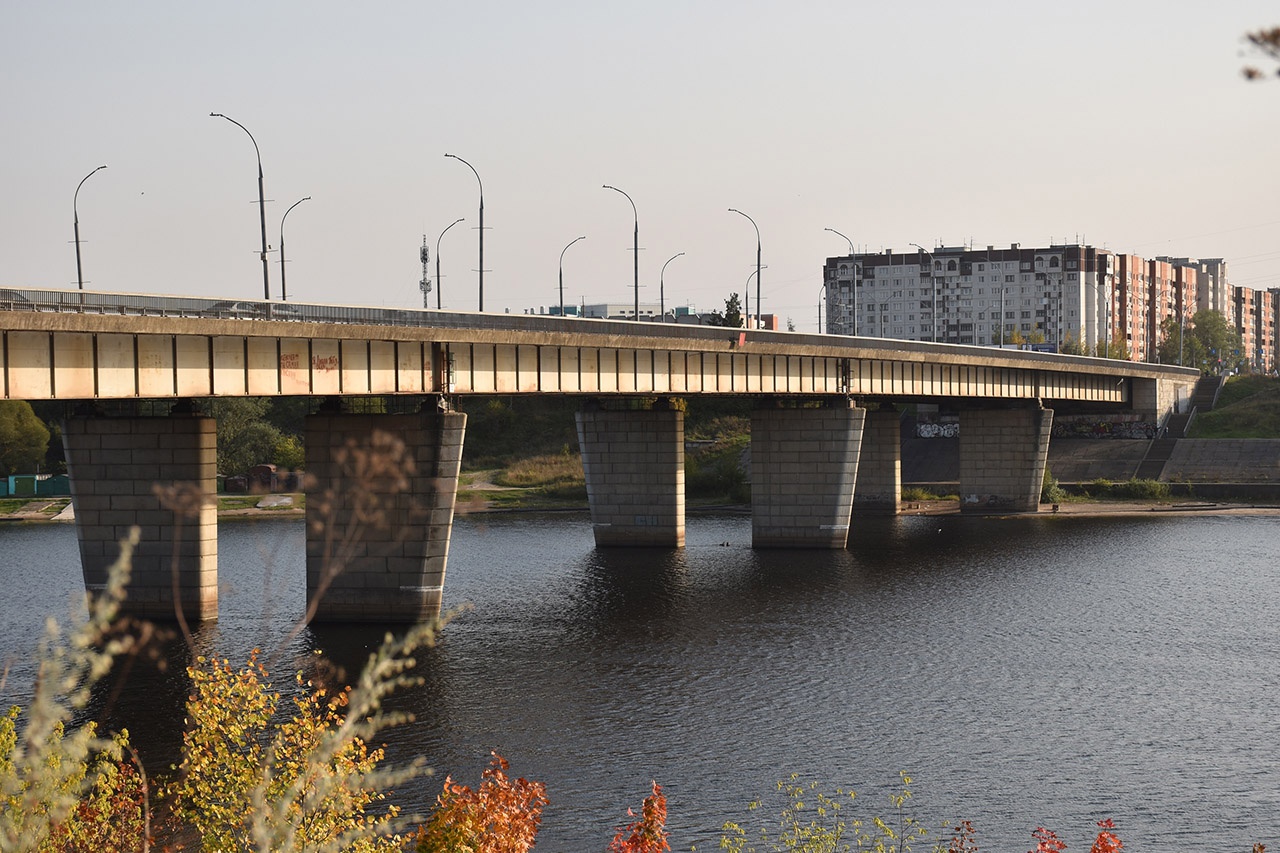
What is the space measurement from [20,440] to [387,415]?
6767 centimetres

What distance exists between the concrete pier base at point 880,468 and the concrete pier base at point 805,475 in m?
22.8

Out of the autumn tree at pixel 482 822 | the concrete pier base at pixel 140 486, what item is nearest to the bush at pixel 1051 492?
the concrete pier base at pixel 140 486

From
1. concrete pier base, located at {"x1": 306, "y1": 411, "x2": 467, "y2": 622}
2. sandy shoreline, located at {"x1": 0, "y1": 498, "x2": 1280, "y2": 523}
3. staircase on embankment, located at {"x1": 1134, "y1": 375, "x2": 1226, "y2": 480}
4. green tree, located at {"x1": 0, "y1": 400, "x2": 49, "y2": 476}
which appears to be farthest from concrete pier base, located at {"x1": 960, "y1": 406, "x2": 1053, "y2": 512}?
green tree, located at {"x1": 0, "y1": 400, "x2": 49, "y2": 476}

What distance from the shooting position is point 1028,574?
62.1 metres

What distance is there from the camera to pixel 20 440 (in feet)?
344

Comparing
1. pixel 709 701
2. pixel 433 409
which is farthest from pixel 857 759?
pixel 433 409

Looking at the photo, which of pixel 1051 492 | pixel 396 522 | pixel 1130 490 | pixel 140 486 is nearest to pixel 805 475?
pixel 1051 492

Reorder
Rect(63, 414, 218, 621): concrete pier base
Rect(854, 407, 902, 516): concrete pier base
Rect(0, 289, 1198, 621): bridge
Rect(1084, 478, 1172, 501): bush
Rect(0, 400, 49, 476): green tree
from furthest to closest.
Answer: Rect(0, 400, 49, 476): green tree
Rect(1084, 478, 1172, 501): bush
Rect(854, 407, 902, 516): concrete pier base
Rect(63, 414, 218, 621): concrete pier base
Rect(0, 289, 1198, 621): bridge

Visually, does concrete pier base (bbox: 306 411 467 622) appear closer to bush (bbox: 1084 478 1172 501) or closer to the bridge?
the bridge

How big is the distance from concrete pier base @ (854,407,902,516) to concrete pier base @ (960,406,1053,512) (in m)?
4.42

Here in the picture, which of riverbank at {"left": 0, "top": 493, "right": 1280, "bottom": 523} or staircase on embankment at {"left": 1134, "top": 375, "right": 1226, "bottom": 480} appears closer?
riverbank at {"left": 0, "top": 493, "right": 1280, "bottom": 523}

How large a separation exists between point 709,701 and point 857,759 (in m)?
6.63

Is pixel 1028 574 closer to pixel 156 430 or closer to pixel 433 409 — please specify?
pixel 433 409

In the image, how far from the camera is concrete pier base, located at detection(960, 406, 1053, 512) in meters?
94.1
